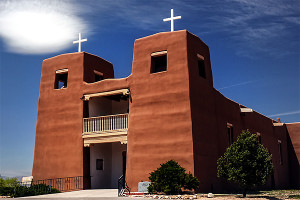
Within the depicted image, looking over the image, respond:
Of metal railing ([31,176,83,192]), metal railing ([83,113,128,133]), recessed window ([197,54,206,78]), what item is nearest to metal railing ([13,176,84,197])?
metal railing ([31,176,83,192])

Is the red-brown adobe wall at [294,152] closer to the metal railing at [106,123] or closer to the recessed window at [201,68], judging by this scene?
the recessed window at [201,68]

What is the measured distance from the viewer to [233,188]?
24391 mm

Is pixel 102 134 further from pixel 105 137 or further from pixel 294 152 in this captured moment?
pixel 294 152

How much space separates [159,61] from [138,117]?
404 cm

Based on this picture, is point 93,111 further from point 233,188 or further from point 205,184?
point 233,188

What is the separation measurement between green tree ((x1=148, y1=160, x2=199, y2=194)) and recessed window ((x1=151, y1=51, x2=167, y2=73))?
5.94 meters

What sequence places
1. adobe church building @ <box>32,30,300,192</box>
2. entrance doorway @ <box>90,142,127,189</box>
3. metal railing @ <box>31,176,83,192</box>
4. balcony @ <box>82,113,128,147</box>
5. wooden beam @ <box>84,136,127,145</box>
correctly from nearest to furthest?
adobe church building @ <box>32,30,300,192</box>, wooden beam @ <box>84,136,127,145</box>, balcony @ <box>82,113,128,147</box>, metal railing @ <box>31,176,83,192</box>, entrance doorway @ <box>90,142,127,189</box>

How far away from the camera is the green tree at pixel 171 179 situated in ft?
57.1

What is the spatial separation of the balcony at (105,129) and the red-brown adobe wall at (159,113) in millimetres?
636

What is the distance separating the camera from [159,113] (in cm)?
2044

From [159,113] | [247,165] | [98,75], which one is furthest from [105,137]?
[247,165]

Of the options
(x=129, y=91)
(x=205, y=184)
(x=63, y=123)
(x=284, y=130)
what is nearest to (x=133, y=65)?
(x=129, y=91)

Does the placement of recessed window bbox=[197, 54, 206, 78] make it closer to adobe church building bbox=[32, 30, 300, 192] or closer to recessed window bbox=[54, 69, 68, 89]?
adobe church building bbox=[32, 30, 300, 192]

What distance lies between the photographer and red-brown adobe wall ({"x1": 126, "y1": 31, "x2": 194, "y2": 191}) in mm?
19672
